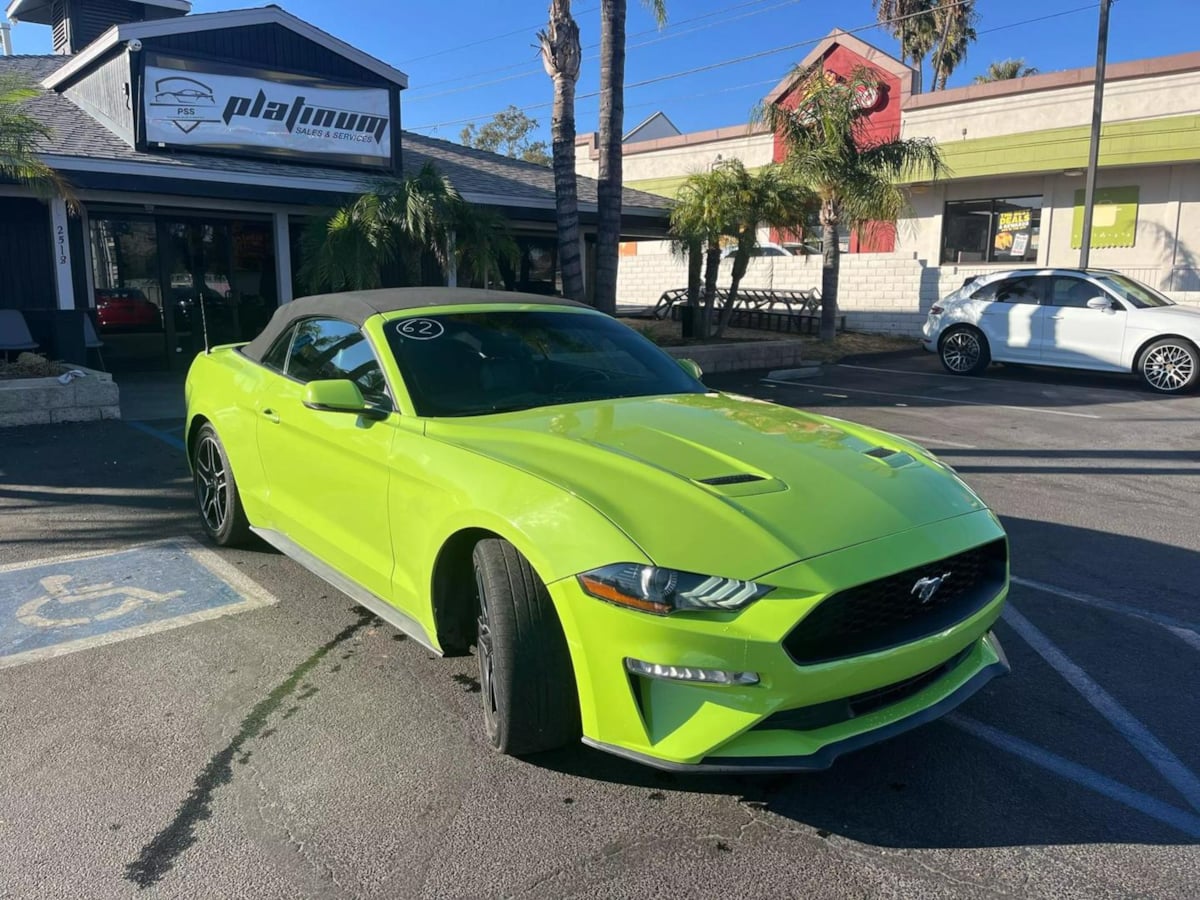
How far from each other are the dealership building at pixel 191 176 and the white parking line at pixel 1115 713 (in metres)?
10.5

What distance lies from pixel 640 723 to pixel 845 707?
23.9 inches

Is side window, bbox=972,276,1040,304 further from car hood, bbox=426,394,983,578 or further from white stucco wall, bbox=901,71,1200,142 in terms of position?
car hood, bbox=426,394,983,578

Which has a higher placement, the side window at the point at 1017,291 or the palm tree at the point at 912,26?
the palm tree at the point at 912,26

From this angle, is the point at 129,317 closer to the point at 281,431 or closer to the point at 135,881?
the point at 281,431

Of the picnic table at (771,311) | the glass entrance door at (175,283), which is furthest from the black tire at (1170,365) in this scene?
the glass entrance door at (175,283)

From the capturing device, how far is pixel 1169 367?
12.8 metres

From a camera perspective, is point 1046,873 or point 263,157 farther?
point 263,157

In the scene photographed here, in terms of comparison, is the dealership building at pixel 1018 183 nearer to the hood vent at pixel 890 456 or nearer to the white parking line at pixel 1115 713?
the white parking line at pixel 1115 713

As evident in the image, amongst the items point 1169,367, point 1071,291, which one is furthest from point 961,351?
point 1169,367

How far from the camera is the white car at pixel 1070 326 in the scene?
42.1 feet

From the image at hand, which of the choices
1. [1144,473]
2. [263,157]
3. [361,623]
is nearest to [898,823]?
[361,623]

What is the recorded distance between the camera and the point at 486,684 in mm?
3211

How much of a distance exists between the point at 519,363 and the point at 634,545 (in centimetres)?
176

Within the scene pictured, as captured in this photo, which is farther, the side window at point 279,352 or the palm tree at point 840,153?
the palm tree at point 840,153
